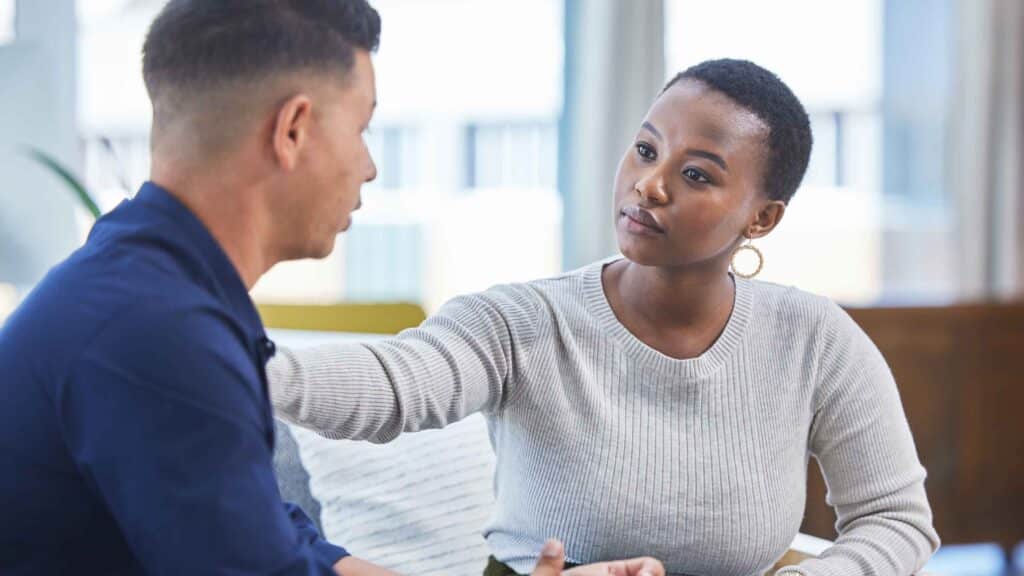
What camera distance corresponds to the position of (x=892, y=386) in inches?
65.9

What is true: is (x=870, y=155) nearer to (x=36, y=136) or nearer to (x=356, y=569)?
(x=36, y=136)

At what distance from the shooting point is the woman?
1.55 meters

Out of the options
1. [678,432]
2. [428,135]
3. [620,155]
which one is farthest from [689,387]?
[428,135]

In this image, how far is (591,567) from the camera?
1330 millimetres

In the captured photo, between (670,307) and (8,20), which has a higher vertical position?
(8,20)

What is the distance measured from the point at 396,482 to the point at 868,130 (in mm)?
2918

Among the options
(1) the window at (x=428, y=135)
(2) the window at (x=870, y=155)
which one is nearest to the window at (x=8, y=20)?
(1) the window at (x=428, y=135)

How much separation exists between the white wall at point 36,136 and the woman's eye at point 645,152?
220 centimetres

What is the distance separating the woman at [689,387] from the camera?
1553 mm

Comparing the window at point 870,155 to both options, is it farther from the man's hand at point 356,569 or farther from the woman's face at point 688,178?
the man's hand at point 356,569

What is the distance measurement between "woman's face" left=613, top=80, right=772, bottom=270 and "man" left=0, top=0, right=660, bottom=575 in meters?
0.51

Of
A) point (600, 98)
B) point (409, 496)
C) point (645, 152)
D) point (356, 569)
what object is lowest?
point (409, 496)

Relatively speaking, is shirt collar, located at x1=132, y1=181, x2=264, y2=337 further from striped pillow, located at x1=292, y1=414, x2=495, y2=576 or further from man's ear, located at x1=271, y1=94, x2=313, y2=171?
striped pillow, located at x1=292, y1=414, x2=495, y2=576

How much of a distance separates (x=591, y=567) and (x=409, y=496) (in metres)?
0.60
